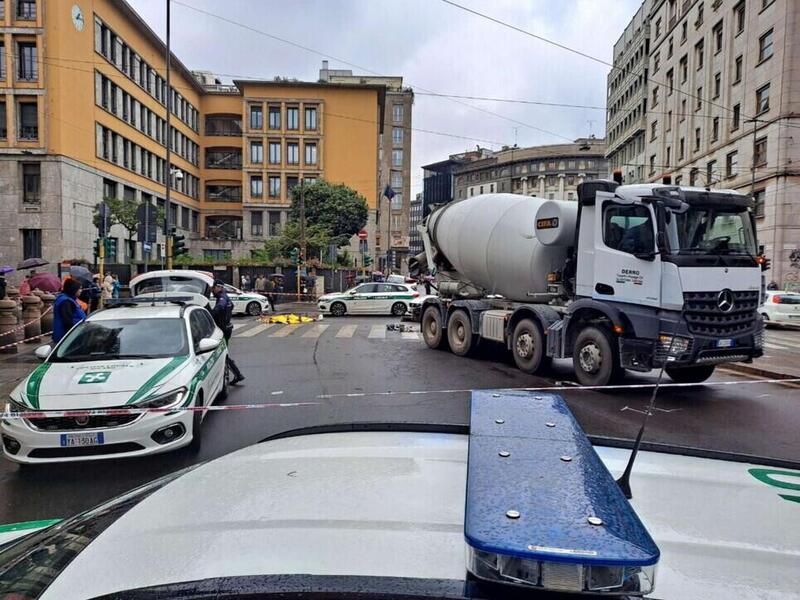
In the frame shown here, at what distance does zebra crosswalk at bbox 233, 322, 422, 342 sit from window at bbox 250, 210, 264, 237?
43.9 meters

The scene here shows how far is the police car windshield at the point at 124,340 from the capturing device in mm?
6523

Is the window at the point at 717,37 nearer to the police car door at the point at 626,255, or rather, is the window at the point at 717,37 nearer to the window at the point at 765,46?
the window at the point at 765,46

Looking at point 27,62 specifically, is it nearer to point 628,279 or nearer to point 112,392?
point 112,392

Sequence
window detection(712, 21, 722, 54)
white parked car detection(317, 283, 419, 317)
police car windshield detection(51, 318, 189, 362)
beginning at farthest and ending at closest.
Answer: window detection(712, 21, 722, 54), white parked car detection(317, 283, 419, 317), police car windshield detection(51, 318, 189, 362)

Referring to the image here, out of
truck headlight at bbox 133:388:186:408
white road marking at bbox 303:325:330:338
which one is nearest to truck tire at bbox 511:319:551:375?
truck headlight at bbox 133:388:186:408

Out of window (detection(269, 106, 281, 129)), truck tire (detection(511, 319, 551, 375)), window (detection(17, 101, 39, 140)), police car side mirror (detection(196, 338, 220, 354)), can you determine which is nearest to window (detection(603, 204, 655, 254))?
truck tire (detection(511, 319, 551, 375))

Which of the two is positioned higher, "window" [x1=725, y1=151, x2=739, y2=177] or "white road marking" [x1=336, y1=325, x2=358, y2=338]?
"window" [x1=725, y1=151, x2=739, y2=177]

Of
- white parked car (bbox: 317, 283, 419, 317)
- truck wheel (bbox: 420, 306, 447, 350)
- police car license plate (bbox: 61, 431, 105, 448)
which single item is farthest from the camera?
white parked car (bbox: 317, 283, 419, 317)

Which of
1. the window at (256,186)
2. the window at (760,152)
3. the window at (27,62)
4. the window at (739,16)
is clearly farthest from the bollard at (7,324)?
the window at (256,186)

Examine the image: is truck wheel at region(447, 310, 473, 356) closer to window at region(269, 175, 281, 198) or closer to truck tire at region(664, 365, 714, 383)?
truck tire at region(664, 365, 714, 383)

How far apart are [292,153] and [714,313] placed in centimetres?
5962

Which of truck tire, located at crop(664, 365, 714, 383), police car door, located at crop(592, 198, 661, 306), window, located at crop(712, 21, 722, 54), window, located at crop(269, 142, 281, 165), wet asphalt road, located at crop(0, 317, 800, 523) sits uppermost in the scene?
window, located at crop(712, 21, 722, 54)

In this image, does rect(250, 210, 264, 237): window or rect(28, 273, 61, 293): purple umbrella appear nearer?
rect(28, 273, 61, 293): purple umbrella

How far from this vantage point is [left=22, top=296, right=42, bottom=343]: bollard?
14.5m
